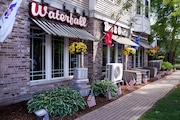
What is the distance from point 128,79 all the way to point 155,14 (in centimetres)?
1610

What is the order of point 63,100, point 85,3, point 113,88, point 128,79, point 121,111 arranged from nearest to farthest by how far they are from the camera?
1. point 63,100
2. point 121,111
3. point 113,88
4. point 85,3
5. point 128,79

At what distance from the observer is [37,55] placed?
800cm

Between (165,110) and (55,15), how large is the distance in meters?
5.18

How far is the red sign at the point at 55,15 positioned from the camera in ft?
24.2

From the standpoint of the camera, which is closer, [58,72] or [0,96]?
[0,96]

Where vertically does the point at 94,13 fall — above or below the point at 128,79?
above

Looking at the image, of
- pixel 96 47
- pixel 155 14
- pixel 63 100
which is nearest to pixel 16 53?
pixel 63 100

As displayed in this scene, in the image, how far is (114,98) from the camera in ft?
28.3

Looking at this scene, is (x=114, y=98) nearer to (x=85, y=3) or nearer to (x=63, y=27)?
(x=63, y=27)

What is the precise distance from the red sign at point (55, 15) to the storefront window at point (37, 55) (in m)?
0.71

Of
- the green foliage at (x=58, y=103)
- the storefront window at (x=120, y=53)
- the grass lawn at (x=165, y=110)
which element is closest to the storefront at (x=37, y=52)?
the green foliage at (x=58, y=103)

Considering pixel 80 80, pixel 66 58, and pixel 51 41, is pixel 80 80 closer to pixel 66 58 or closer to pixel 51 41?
pixel 66 58

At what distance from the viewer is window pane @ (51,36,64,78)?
871cm

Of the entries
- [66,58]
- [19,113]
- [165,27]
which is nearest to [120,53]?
[66,58]
